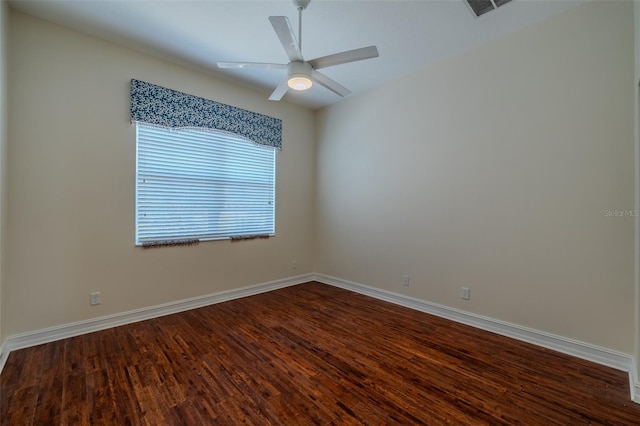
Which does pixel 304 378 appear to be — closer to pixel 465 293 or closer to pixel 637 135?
pixel 465 293

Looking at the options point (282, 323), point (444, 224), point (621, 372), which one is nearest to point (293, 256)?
point (282, 323)

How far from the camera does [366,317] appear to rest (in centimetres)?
326

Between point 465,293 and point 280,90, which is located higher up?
point 280,90

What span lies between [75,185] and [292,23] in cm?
259

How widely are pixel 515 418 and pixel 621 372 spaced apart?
49.7 inches

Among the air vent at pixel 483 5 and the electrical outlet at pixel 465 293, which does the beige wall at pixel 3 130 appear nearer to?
the air vent at pixel 483 5

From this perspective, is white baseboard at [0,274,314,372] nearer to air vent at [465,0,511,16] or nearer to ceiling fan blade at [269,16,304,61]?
ceiling fan blade at [269,16,304,61]

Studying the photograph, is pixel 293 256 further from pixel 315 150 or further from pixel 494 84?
pixel 494 84

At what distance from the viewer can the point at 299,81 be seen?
91.0 inches

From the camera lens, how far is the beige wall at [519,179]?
2.29 meters

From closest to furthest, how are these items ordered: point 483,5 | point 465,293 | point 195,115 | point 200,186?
1. point 483,5
2. point 465,293
3. point 195,115
4. point 200,186

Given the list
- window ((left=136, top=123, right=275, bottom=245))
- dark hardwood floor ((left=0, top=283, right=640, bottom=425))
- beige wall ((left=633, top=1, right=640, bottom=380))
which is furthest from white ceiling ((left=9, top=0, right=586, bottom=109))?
dark hardwood floor ((left=0, top=283, right=640, bottom=425))

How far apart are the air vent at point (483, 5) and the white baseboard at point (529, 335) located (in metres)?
2.91

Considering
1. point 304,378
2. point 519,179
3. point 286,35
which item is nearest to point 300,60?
point 286,35
